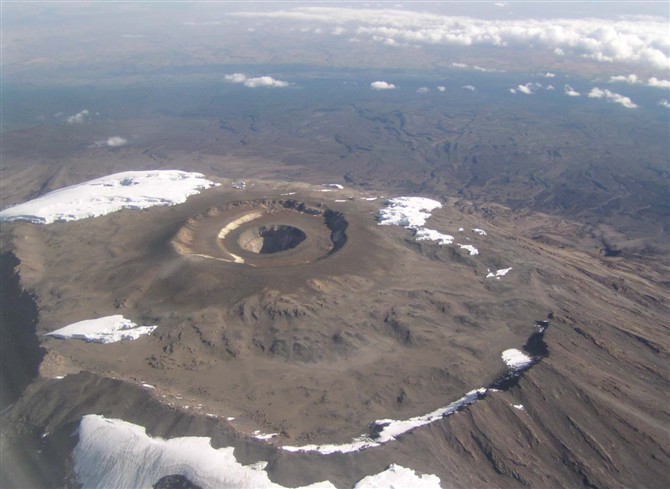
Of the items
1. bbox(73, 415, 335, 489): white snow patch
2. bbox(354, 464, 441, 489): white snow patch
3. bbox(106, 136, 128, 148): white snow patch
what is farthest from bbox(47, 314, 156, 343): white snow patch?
bbox(106, 136, 128, 148): white snow patch

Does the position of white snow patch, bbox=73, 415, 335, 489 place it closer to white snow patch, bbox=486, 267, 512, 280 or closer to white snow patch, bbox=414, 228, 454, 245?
white snow patch, bbox=486, 267, 512, 280

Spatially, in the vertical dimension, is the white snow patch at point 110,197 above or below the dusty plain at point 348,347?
below

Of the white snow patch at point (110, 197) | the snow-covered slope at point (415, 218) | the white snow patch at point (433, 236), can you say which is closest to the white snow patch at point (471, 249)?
the snow-covered slope at point (415, 218)

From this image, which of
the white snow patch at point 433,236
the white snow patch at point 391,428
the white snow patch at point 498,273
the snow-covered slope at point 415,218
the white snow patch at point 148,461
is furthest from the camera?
the snow-covered slope at point 415,218

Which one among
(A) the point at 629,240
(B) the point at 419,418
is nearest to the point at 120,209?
(B) the point at 419,418

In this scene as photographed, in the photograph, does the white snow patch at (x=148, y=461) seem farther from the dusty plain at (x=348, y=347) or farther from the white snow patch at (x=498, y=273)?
the white snow patch at (x=498, y=273)

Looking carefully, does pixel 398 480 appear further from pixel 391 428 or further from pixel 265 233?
pixel 265 233
